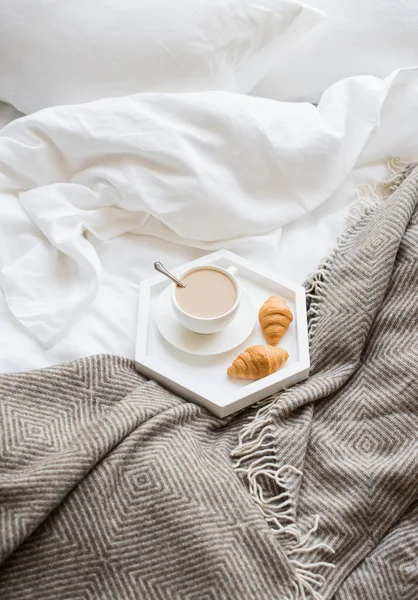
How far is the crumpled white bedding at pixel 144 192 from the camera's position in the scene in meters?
0.89

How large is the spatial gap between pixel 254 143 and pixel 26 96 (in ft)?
1.35

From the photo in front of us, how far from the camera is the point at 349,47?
112 cm

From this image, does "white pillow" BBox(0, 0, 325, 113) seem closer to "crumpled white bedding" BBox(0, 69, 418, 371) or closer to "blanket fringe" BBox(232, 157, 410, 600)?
"crumpled white bedding" BBox(0, 69, 418, 371)

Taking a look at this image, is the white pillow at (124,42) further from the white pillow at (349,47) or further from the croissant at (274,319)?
the croissant at (274,319)

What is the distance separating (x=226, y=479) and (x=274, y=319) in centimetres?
23

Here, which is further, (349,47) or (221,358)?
(349,47)

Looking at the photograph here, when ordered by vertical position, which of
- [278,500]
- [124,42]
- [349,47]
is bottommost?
[278,500]

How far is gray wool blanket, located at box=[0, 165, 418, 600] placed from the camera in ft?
2.06

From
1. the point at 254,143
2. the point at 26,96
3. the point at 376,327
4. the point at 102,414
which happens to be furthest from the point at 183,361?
the point at 26,96

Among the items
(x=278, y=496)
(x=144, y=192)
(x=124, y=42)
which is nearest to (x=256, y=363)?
(x=278, y=496)

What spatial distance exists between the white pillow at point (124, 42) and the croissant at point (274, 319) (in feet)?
1.44

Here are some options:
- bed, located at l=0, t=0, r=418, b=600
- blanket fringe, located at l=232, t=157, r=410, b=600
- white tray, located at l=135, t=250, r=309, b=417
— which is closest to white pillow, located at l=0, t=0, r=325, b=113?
bed, located at l=0, t=0, r=418, b=600

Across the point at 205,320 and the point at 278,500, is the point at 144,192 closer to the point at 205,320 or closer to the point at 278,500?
the point at 205,320

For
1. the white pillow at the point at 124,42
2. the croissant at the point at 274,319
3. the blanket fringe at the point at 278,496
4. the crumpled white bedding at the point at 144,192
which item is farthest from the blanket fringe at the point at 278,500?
the white pillow at the point at 124,42
